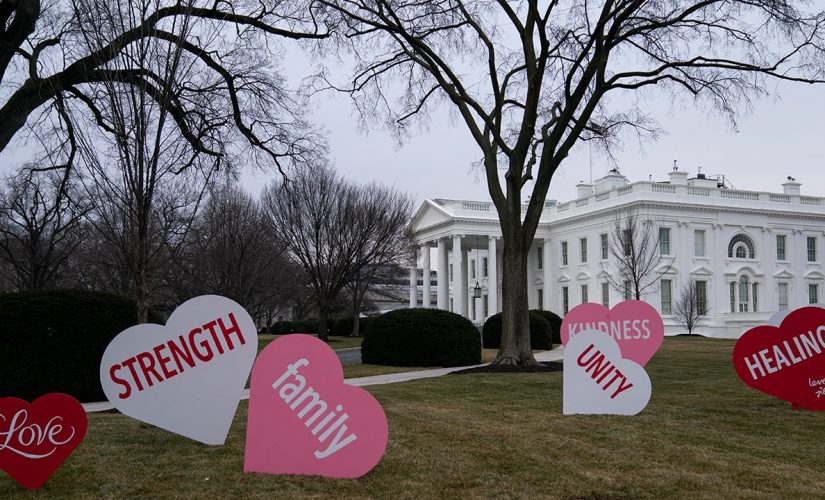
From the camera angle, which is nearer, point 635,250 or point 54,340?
point 54,340

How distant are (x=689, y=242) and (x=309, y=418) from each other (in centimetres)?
4724

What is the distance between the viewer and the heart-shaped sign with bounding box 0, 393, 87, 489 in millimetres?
5754

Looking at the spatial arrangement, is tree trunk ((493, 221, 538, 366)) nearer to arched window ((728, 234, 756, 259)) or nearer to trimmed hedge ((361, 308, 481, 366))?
trimmed hedge ((361, 308, 481, 366))

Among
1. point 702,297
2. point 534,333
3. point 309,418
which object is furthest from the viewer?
point 702,297

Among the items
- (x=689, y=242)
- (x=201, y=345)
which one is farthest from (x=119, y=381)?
(x=689, y=242)

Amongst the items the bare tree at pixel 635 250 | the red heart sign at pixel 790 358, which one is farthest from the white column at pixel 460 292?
the red heart sign at pixel 790 358

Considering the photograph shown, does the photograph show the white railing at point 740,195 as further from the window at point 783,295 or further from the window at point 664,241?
the window at point 783,295

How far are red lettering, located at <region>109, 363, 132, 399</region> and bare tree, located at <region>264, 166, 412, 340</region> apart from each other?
22.7 metres

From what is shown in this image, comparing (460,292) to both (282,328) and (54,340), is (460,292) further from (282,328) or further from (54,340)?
(54,340)

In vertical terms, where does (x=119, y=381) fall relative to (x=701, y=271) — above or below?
below

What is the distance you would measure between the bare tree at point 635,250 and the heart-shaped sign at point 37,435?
39.9 m

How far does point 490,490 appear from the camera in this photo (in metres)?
5.60

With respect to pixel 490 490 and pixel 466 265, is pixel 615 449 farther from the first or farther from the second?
pixel 466 265

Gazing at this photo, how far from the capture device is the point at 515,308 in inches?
702
